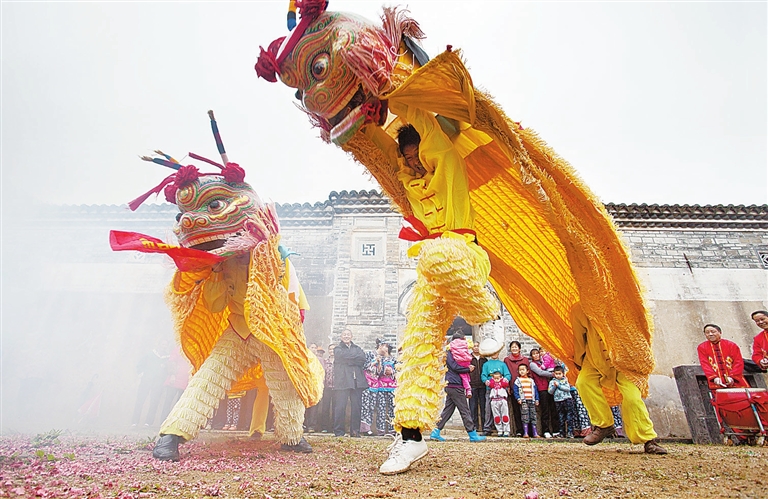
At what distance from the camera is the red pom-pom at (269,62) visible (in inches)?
99.7

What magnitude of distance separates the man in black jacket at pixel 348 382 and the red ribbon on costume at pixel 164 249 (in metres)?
4.41

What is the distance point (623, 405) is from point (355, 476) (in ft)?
7.41

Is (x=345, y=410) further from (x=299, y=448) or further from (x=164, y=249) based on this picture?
(x=164, y=249)

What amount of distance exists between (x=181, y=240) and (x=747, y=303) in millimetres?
13275

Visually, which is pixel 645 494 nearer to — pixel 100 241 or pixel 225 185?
pixel 225 185

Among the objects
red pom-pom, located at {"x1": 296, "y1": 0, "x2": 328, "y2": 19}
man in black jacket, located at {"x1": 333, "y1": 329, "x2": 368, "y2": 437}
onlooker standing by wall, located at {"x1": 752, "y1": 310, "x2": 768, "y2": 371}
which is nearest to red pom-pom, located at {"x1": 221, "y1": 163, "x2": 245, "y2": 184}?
red pom-pom, located at {"x1": 296, "y1": 0, "x2": 328, "y2": 19}

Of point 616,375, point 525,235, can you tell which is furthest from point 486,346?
point 616,375

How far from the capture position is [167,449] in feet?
8.59

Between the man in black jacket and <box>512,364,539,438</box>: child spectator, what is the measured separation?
271cm

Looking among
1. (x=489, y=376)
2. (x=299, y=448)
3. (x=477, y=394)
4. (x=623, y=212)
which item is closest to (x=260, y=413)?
(x=299, y=448)

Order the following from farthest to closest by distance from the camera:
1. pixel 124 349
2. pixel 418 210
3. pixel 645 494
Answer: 1. pixel 124 349
2. pixel 418 210
3. pixel 645 494

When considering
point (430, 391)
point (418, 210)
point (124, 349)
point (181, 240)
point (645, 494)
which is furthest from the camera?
point (124, 349)

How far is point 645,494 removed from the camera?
68.9 inches

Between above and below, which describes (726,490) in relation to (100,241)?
below
